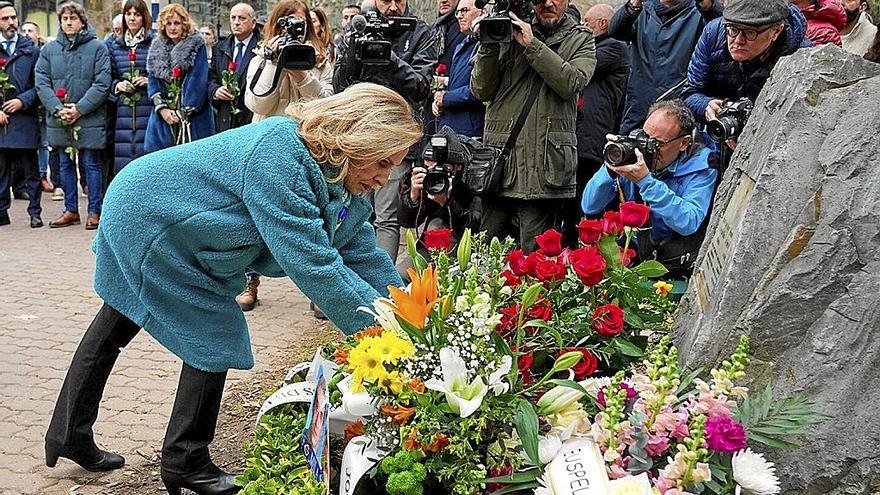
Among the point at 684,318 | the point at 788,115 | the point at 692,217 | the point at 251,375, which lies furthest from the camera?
the point at 251,375

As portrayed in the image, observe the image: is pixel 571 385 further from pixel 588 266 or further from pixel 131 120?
pixel 131 120

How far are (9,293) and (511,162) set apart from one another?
Result: 13.1ft

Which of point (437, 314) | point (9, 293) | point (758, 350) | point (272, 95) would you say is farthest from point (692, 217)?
point (9, 293)

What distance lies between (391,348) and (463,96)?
156 inches

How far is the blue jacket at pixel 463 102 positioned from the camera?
621cm

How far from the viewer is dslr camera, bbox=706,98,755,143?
403cm

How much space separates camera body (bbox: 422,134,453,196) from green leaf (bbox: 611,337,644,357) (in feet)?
7.23

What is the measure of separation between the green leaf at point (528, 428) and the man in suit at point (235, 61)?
6.43m

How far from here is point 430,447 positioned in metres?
2.32

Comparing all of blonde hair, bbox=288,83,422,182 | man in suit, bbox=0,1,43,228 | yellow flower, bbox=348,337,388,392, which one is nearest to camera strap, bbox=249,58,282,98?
blonde hair, bbox=288,83,422,182

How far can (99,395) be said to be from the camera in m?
3.69

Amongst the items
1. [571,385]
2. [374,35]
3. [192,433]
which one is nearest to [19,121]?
[374,35]

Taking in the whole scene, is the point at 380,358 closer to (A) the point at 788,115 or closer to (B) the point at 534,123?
(A) the point at 788,115

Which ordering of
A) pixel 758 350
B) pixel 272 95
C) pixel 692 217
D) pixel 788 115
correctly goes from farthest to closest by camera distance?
pixel 272 95
pixel 692 217
pixel 788 115
pixel 758 350
